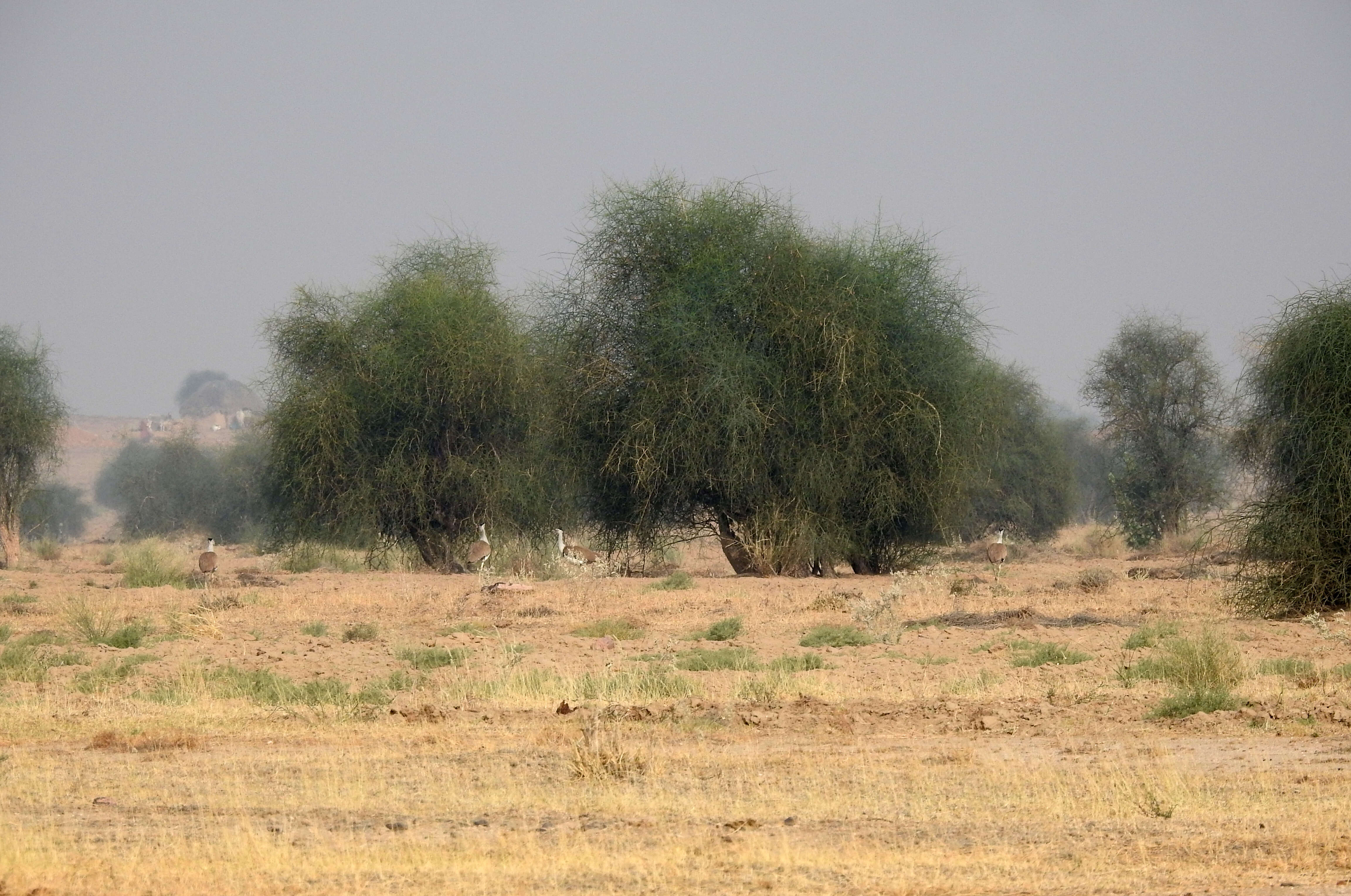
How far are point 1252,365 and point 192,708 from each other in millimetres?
13653

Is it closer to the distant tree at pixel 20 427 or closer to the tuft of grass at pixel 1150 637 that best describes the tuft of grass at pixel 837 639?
the tuft of grass at pixel 1150 637

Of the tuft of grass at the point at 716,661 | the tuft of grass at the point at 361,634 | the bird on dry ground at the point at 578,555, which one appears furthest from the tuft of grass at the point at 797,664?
the bird on dry ground at the point at 578,555

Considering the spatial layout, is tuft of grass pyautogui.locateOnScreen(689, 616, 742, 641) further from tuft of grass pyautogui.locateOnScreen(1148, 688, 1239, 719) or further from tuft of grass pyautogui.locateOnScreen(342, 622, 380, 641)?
tuft of grass pyautogui.locateOnScreen(1148, 688, 1239, 719)

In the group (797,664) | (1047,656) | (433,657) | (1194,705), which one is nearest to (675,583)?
(433,657)

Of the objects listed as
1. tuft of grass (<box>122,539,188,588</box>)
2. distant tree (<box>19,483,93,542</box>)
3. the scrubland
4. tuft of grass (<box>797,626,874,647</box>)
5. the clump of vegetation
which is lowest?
the scrubland

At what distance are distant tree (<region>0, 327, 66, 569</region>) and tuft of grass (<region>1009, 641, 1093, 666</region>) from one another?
97.8 feet

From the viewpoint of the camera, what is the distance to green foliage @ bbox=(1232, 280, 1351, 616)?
17.2m

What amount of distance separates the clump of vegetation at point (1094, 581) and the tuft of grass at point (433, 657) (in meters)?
12.2

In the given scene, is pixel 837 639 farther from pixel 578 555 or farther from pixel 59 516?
pixel 59 516

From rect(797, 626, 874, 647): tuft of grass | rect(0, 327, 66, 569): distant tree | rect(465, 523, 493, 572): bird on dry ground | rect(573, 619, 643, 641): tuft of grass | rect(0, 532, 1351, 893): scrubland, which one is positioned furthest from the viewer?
rect(0, 327, 66, 569): distant tree

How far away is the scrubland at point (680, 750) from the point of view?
708 centimetres

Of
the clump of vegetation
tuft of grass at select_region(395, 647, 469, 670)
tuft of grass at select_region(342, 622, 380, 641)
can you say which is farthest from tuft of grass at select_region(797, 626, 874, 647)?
the clump of vegetation

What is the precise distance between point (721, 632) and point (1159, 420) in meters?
30.4

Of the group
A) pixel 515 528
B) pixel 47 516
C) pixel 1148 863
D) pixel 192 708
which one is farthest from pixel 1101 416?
pixel 1148 863
